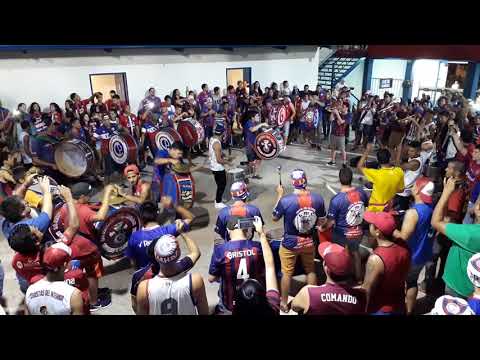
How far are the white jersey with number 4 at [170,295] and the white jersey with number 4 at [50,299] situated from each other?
641mm

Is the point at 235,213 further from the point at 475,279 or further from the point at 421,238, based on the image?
the point at 475,279

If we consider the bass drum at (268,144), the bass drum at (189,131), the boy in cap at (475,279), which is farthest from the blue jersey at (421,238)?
the bass drum at (189,131)

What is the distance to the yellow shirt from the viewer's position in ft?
17.5

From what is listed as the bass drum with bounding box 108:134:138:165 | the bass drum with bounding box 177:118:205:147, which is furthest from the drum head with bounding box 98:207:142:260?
the bass drum with bounding box 177:118:205:147

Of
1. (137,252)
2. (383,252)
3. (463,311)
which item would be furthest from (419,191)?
(137,252)

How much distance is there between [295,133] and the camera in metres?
14.1

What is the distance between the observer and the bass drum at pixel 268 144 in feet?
29.4

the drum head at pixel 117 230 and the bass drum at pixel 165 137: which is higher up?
the bass drum at pixel 165 137

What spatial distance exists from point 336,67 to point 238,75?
5.74m

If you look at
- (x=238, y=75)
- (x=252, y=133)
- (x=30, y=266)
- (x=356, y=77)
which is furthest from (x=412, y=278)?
(x=356, y=77)

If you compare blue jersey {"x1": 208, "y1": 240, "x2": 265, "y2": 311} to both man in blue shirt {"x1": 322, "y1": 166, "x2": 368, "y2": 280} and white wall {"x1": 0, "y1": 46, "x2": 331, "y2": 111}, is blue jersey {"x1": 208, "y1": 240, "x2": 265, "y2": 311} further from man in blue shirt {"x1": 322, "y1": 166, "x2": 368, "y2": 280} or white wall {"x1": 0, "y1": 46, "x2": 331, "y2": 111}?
white wall {"x1": 0, "y1": 46, "x2": 331, "y2": 111}

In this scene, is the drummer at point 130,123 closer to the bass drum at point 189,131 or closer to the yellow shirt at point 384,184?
the bass drum at point 189,131
